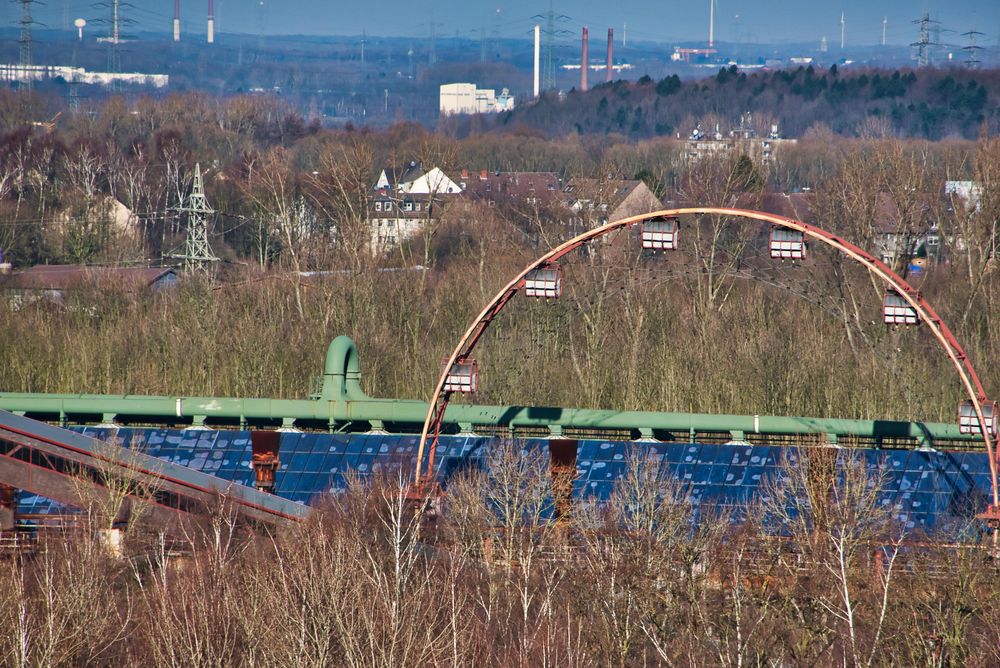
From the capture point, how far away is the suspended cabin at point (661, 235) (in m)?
28.3

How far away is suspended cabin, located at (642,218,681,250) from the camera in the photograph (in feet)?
92.8

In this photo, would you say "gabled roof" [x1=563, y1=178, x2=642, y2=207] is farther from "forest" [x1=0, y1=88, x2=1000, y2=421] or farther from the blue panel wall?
the blue panel wall

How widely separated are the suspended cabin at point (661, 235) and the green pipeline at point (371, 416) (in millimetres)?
A: 12050

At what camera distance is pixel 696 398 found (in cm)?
4978

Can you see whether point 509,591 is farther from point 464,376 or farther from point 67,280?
Result: point 67,280

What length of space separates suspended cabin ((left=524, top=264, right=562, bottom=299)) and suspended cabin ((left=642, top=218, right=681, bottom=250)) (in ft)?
5.42

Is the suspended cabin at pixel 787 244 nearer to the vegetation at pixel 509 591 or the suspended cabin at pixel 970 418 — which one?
the suspended cabin at pixel 970 418

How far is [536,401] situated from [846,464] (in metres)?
18.1

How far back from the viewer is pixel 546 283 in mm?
28781

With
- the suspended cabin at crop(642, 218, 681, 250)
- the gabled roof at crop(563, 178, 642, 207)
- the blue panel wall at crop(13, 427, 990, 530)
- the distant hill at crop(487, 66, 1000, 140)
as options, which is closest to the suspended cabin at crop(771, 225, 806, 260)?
the suspended cabin at crop(642, 218, 681, 250)

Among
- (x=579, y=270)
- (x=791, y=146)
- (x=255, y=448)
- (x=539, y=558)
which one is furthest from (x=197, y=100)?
(x=539, y=558)

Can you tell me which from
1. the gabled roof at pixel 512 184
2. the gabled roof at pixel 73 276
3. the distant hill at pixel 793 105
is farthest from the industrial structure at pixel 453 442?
the distant hill at pixel 793 105

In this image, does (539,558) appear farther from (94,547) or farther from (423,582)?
(94,547)

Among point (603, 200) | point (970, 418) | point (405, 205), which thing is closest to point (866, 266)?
point (970, 418)
